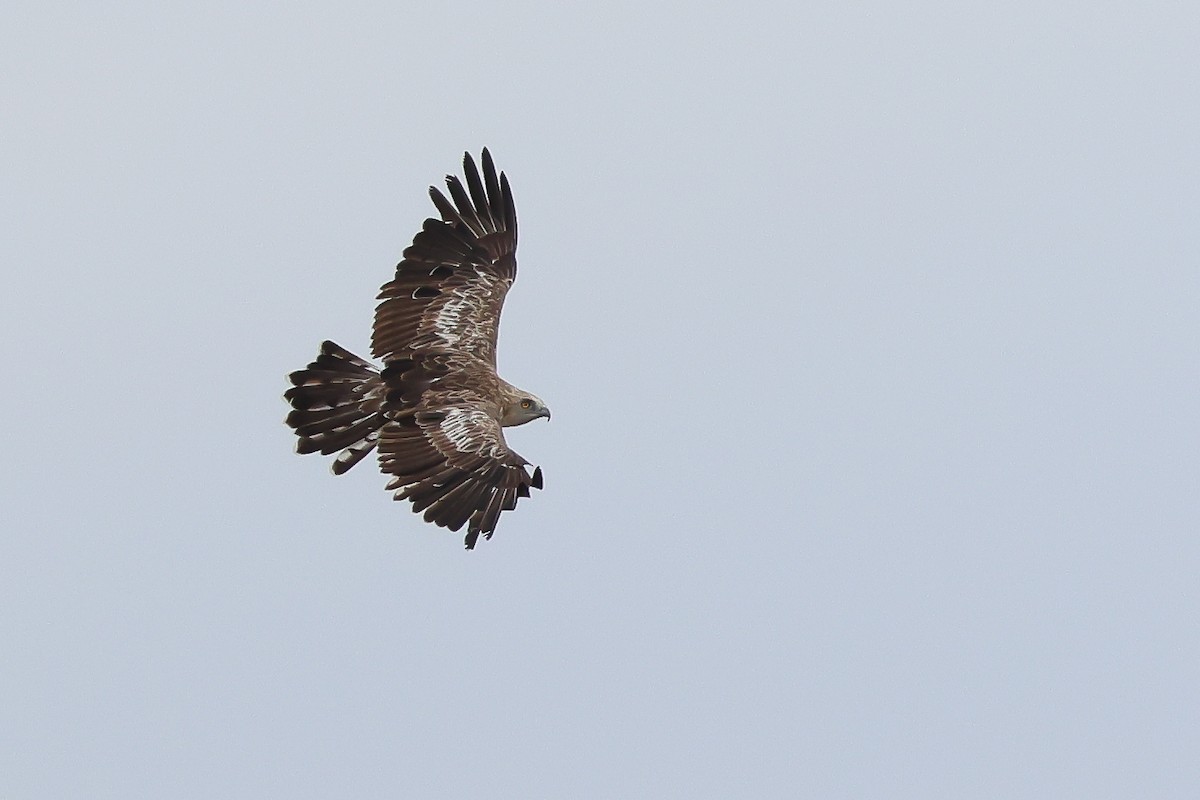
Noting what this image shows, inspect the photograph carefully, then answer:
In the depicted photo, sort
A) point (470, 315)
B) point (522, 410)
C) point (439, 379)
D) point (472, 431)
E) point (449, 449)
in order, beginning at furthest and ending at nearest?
point (470, 315) → point (522, 410) → point (439, 379) → point (472, 431) → point (449, 449)

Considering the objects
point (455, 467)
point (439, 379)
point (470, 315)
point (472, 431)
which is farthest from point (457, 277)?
point (455, 467)

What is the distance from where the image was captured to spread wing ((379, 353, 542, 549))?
20.2m

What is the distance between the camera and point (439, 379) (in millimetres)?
21906

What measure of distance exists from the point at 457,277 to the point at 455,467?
3.10m

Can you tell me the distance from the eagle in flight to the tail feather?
1 centimetres

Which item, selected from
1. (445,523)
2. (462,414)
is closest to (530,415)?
(462,414)

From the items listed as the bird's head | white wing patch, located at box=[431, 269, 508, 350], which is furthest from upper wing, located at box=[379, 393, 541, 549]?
white wing patch, located at box=[431, 269, 508, 350]

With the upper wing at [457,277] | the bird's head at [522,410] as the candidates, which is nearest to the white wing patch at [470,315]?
the upper wing at [457,277]

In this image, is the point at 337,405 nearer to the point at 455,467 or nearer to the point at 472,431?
the point at 472,431

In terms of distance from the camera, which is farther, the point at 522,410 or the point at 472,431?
the point at 522,410

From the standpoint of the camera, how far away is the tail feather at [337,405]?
72.8 ft

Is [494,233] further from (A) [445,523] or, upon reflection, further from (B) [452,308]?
(A) [445,523]

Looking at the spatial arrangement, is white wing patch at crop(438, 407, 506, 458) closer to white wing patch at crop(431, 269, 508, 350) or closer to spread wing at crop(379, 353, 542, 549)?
spread wing at crop(379, 353, 542, 549)

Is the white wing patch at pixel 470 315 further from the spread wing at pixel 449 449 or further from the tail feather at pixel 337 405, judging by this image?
the tail feather at pixel 337 405
